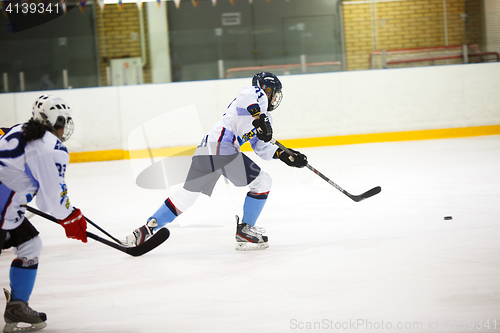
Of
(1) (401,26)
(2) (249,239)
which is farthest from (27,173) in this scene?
(1) (401,26)

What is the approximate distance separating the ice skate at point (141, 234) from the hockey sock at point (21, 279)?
0.86 meters

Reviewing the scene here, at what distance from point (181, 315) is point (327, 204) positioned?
84.4 inches

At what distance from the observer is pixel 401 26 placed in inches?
309

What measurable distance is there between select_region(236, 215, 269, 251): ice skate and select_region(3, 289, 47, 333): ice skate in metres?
1.13

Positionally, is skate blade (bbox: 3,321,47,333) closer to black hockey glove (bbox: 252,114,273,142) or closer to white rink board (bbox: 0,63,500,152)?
black hockey glove (bbox: 252,114,273,142)

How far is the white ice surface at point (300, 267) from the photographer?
1.78m

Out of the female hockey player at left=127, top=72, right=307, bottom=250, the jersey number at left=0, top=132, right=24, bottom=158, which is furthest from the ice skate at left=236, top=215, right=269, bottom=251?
the jersey number at left=0, top=132, right=24, bottom=158

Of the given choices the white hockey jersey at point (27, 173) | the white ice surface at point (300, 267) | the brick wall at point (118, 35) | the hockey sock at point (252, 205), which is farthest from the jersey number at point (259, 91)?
the brick wall at point (118, 35)

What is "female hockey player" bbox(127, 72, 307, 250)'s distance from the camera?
268cm

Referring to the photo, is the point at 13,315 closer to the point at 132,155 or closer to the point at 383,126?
the point at 132,155

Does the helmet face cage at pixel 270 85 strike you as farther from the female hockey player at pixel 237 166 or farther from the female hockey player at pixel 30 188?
the female hockey player at pixel 30 188

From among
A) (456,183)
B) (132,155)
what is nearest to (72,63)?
(132,155)

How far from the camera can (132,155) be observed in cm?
770

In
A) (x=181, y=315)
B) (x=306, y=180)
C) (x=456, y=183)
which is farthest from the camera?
(x=306, y=180)
